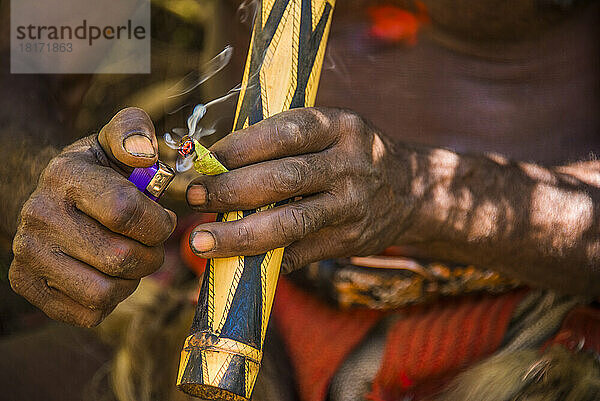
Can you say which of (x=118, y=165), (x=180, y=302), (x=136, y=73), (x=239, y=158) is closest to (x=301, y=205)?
(x=239, y=158)

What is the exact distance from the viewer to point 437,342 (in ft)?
4.81

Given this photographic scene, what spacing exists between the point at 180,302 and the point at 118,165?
1.96 ft

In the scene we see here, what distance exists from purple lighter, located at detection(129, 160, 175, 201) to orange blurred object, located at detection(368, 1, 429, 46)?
84 centimetres

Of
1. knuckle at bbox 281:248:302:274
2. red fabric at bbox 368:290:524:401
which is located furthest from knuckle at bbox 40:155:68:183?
red fabric at bbox 368:290:524:401

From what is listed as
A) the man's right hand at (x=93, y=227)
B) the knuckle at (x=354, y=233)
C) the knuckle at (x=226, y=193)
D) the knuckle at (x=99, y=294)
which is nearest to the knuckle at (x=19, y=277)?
the man's right hand at (x=93, y=227)

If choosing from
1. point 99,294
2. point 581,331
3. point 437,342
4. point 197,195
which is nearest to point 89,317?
point 99,294

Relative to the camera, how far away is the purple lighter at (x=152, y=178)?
3.21 ft

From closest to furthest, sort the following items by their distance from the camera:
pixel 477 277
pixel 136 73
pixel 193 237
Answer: pixel 193 237 < pixel 477 277 < pixel 136 73

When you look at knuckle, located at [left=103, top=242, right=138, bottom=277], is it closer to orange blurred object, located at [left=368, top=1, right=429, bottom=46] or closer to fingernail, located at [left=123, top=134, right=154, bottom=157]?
fingernail, located at [left=123, top=134, right=154, bottom=157]

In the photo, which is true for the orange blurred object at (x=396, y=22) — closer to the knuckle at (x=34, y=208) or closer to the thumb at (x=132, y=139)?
the thumb at (x=132, y=139)

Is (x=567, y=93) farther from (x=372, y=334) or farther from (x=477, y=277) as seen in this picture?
(x=372, y=334)

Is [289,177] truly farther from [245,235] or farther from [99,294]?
[99,294]

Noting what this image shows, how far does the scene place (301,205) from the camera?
1.01 meters

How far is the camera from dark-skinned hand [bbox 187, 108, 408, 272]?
0.96m
